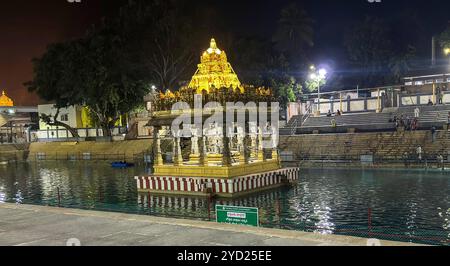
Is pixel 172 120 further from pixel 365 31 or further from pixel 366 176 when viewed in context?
pixel 365 31

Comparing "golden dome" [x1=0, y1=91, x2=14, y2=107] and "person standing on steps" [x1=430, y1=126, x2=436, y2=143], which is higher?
"golden dome" [x1=0, y1=91, x2=14, y2=107]

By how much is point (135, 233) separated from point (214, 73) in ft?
50.5

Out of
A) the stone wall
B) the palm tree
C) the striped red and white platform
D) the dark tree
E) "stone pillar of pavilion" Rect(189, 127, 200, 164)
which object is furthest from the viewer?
the palm tree

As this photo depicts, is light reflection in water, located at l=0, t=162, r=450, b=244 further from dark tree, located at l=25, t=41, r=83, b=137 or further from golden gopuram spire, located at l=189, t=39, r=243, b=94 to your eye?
dark tree, located at l=25, t=41, r=83, b=137

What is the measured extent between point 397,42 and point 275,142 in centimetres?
5565

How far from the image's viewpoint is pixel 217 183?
22.4 m

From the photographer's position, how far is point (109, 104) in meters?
60.1

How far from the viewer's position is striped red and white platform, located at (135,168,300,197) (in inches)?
874

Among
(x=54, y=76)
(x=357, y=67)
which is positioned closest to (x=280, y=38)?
(x=357, y=67)

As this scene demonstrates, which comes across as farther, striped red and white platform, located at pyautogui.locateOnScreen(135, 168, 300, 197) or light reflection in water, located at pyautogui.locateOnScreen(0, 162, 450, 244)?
striped red and white platform, located at pyautogui.locateOnScreen(135, 168, 300, 197)

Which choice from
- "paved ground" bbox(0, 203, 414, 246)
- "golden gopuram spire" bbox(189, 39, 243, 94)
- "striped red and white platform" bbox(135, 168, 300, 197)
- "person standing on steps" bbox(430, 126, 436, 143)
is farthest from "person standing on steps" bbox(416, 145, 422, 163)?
"paved ground" bbox(0, 203, 414, 246)
